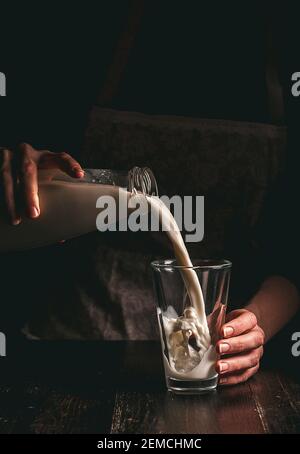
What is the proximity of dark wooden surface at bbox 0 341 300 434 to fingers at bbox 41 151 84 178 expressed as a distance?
1.02ft

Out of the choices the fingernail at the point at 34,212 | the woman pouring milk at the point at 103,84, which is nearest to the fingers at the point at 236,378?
the fingernail at the point at 34,212

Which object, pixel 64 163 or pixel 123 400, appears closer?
pixel 123 400

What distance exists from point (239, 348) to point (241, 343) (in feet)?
0.04

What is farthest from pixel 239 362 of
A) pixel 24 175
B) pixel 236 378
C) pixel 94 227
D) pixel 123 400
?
pixel 24 175

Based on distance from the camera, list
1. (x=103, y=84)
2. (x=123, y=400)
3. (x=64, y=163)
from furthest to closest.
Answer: (x=103, y=84) < (x=64, y=163) < (x=123, y=400)

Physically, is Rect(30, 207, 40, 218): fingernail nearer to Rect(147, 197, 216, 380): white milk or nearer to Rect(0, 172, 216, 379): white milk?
Rect(0, 172, 216, 379): white milk

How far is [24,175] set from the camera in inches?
44.3

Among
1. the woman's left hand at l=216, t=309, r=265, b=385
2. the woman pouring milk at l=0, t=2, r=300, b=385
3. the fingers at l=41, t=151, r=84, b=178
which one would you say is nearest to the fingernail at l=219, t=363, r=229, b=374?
the woman's left hand at l=216, t=309, r=265, b=385

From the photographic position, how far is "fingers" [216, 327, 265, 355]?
3.57ft

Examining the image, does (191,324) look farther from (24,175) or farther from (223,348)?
(24,175)

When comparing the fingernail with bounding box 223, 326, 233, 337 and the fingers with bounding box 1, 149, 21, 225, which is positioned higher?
the fingers with bounding box 1, 149, 21, 225

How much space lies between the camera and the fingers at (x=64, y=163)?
1.12 m
